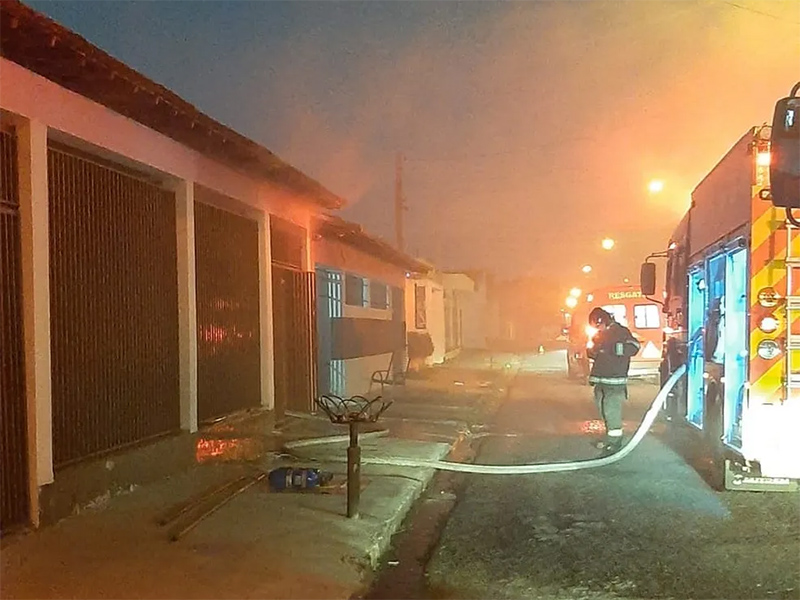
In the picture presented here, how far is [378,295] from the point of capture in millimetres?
24891

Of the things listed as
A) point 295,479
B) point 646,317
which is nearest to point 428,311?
point 646,317

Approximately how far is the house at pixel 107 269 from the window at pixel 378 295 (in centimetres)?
1052

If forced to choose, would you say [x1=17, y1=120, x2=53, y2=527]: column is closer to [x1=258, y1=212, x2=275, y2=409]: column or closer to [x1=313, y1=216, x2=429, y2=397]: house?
[x1=258, y1=212, x2=275, y2=409]: column

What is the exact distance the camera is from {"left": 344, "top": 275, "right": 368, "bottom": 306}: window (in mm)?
20134

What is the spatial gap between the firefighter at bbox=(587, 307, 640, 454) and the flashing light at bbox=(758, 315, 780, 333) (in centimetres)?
380

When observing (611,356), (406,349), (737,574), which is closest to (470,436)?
(611,356)

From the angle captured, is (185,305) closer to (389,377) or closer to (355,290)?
(355,290)

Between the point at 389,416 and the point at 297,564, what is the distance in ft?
33.1

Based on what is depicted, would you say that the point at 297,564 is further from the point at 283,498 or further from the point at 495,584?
the point at 283,498

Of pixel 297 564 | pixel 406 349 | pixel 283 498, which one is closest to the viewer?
pixel 297 564

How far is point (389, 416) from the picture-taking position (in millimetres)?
16672

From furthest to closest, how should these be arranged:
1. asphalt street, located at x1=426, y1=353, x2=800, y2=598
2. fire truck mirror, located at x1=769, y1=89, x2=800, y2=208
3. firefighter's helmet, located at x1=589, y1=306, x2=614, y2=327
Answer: firefighter's helmet, located at x1=589, y1=306, x2=614, y2=327
asphalt street, located at x1=426, y1=353, x2=800, y2=598
fire truck mirror, located at x1=769, y1=89, x2=800, y2=208

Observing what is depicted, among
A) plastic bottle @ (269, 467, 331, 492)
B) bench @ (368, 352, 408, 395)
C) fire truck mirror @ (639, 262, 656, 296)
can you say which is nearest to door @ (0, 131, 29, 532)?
plastic bottle @ (269, 467, 331, 492)

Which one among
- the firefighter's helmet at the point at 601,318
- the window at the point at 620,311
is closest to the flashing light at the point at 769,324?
the firefighter's helmet at the point at 601,318
